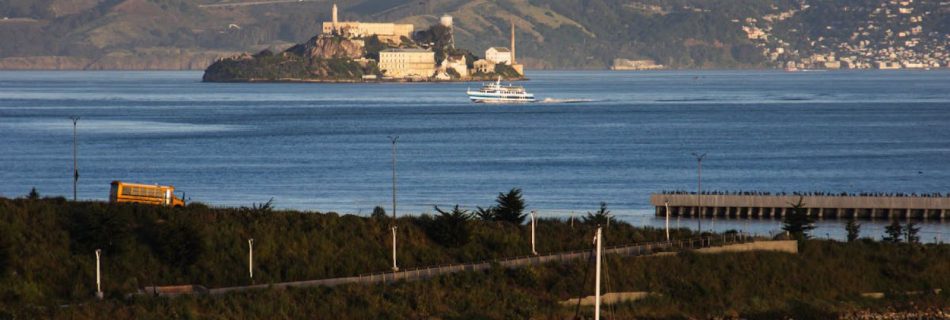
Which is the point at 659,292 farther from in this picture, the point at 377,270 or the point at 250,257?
the point at 250,257

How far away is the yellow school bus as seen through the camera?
6159 centimetres

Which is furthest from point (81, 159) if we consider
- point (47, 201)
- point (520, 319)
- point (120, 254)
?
point (520, 319)

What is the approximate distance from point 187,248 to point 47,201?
370 inches

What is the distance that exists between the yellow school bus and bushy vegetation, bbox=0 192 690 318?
14.3 feet

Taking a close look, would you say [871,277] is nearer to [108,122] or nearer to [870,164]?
[870,164]

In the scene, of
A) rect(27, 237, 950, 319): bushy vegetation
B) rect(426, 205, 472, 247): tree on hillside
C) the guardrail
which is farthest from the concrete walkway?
rect(426, 205, 472, 247): tree on hillside

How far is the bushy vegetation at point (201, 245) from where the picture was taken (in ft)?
158

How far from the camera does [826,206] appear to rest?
8100 cm

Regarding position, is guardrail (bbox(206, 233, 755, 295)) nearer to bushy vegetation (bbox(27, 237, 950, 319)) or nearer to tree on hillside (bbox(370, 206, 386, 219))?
bushy vegetation (bbox(27, 237, 950, 319))

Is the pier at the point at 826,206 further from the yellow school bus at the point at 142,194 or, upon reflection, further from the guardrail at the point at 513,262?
the yellow school bus at the point at 142,194

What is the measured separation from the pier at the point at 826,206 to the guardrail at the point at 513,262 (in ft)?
73.7

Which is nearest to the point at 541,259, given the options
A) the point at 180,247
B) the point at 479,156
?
the point at 180,247

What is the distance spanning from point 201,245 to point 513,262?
963cm

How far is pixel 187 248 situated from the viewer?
50.1 m
